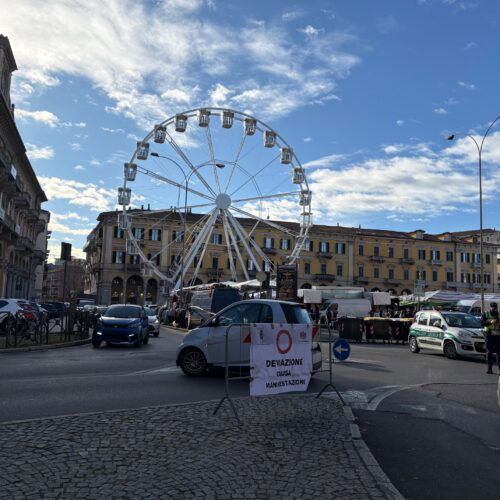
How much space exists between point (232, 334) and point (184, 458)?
603cm

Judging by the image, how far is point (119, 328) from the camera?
19.4 m

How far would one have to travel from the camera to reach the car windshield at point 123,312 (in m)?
20.1

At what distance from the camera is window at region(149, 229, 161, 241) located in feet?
268

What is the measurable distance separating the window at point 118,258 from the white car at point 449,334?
64.2m

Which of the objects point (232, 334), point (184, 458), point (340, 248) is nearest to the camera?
point (184, 458)

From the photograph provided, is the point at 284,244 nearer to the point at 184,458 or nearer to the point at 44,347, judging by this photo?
the point at 44,347

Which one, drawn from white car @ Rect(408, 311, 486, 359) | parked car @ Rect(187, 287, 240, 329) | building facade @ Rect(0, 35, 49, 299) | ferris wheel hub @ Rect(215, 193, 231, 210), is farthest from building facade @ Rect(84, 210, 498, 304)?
white car @ Rect(408, 311, 486, 359)

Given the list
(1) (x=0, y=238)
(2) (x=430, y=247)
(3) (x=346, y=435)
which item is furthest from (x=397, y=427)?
(2) (x=430, y=247)

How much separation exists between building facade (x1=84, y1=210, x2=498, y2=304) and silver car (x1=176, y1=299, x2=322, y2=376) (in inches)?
2552

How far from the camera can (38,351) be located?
17.6 metres

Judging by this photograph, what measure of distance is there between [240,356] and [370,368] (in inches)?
219

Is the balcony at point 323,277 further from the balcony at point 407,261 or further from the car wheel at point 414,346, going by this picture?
the car wheel at point 414,346

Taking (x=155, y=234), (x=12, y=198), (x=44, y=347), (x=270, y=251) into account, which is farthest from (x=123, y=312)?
(x=270, y=251)

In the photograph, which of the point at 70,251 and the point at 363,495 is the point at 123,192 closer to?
the point at 70,251
